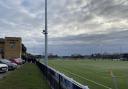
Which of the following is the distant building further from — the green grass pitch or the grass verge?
the grass verge

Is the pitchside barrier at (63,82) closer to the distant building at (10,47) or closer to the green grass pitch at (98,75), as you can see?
the green grass pitch at (98,75)

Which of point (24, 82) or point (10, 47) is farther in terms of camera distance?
point (10, 47)

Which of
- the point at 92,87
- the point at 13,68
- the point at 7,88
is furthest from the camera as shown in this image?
the point at 13,68

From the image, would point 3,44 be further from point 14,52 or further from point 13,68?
point 13,68

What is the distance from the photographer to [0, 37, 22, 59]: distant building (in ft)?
375

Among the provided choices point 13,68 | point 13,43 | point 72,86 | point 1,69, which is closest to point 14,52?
point 13,43

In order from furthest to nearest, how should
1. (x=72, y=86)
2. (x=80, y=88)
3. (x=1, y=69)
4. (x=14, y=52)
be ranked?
1. (x=14, y=52)
2. (x=1, y=69)
3. (x=72, y=86)
4. (x=80, y=88)

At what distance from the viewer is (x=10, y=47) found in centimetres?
11600

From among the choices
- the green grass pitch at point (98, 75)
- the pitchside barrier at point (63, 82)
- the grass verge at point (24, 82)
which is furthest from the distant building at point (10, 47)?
the pitchside barrier at point (63, 82)

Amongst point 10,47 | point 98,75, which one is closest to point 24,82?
point 98,75

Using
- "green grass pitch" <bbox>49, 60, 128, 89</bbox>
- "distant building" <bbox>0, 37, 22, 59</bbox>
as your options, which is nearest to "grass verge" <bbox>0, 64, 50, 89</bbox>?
"green grass pitch" <bbox>49, 60, 128, 89</bbox>

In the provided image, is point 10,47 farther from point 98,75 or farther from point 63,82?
point 63,82

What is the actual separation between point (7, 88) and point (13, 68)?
92.1 ft

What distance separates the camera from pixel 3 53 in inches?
4577
